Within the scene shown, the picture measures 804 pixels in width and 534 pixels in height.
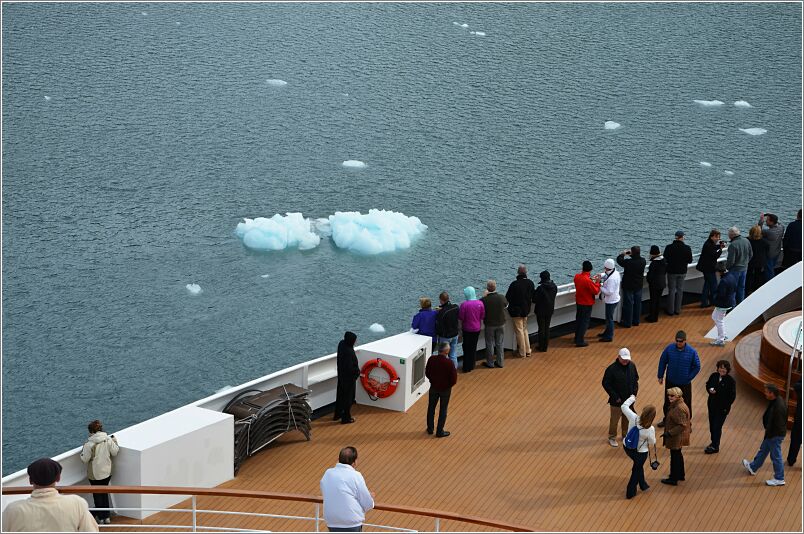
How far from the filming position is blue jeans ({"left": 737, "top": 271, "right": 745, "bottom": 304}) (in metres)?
16.4

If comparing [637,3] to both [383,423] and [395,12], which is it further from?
[383,423]

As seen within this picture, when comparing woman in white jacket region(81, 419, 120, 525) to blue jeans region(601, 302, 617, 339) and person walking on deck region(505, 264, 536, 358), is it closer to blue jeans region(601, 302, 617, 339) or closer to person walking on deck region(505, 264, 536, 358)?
person walking on deck region(505, 264, 536, 358)

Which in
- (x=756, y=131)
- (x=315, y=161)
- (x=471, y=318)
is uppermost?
(x=756, y=131)

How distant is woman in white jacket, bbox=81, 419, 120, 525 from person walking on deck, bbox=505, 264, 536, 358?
614cm

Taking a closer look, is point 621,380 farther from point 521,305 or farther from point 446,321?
point 521,305

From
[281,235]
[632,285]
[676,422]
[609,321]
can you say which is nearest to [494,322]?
[609,321]

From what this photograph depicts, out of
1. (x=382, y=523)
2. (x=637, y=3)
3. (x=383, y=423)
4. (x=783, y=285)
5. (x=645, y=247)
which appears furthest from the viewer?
(x=637, y=3)

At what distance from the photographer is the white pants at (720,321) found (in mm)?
15409

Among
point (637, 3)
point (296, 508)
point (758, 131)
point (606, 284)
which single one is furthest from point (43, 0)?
point (296, 508)

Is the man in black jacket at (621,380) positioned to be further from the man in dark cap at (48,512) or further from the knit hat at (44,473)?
the knit hat at (44,473)

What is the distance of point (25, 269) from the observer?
24219 millimetres

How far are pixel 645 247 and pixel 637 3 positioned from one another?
18.1m

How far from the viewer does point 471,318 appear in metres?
14.7

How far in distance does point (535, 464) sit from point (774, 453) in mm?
2663
